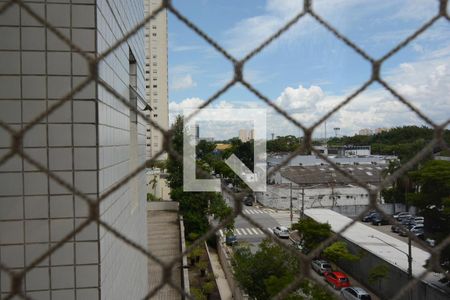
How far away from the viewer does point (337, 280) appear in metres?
5.81

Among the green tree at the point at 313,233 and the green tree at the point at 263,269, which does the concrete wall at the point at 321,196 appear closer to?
the green tree at the point at 313,233

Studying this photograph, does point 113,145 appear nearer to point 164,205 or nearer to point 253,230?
point 164,205

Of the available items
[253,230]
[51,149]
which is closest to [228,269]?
[253,230]

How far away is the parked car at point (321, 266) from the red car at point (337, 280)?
0.15 meters

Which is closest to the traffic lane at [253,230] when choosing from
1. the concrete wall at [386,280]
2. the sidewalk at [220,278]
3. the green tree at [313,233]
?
the sidewalk at [220,278]

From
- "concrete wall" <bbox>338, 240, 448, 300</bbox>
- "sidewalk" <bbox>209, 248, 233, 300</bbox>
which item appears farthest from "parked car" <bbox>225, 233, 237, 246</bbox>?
"concrete wall" <bbox>338, 240, 448, 300</bbox>

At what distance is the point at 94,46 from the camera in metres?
1.34

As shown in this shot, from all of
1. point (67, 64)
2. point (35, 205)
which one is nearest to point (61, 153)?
point (35, 205)

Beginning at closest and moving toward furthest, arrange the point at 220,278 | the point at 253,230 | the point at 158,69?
the point at 220,278 → the point at 253,230 → the point at 158,69

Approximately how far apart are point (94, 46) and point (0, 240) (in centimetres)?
73

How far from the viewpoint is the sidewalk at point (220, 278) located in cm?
586

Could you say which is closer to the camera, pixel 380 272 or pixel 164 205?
pixel 380 272

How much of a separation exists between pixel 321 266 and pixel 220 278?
1678 millimetres

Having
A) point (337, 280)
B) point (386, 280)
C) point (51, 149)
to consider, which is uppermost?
point (51, 149)
